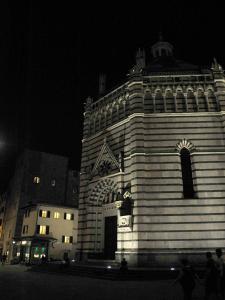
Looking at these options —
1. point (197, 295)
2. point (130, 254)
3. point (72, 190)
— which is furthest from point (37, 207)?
point (197, 295)

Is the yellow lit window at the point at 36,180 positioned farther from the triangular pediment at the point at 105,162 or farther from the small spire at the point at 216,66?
the small spire at the point at 216,66

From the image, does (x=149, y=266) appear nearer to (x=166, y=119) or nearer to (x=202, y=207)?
(x=202, y=207)

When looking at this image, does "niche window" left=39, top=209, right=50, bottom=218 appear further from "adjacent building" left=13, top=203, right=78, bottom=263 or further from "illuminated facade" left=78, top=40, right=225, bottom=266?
"illuminated facade" left=78, top=40, right=225, bottom=266

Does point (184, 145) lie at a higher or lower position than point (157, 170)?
higher

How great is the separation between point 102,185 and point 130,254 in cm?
704

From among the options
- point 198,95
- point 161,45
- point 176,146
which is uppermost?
point 161,45

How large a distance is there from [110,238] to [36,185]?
28342 mm

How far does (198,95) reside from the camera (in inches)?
903

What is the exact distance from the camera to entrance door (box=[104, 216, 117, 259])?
2283cm

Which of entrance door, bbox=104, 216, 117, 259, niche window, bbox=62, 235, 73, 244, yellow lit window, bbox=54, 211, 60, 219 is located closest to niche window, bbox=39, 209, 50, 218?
yellow lit window, bbox=54, 211, 60, 219

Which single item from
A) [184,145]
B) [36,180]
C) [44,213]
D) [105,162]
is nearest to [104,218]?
[105,162]

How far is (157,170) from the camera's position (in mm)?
20969

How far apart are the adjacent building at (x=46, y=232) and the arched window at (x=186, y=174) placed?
2456 centimetres

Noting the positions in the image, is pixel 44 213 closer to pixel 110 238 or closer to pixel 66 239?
pixel 66 239
